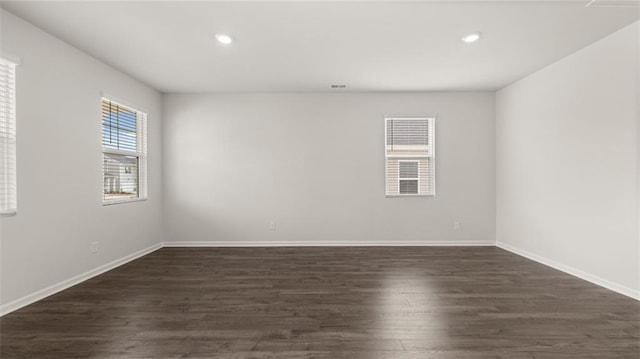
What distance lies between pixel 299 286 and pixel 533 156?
363 cm

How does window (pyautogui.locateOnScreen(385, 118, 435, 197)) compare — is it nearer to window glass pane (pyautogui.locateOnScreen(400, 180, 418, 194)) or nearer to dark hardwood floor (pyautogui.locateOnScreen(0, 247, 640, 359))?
window glass pane (pyautogui.locateOnScreen(400, 180, 418, 194))

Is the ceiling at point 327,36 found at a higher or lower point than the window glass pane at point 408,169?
higher

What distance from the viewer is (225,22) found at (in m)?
2.62

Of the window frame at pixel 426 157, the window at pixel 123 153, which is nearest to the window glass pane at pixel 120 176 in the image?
the window at pixel 123 153

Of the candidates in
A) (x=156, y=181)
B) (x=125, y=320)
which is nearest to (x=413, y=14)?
(x=125, y=320)

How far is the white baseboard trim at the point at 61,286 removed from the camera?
244 centimetres

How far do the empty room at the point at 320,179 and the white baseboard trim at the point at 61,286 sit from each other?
0.06 feet

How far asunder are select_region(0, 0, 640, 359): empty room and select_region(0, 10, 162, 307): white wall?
2 centimetres

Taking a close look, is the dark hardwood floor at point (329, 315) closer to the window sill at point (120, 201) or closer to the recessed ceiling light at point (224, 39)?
the window sill at point (120, 201)

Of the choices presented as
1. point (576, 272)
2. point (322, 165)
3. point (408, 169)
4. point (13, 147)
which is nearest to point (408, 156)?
point (408, 169)

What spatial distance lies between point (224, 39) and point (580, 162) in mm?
4139

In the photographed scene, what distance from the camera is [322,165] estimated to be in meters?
4.81

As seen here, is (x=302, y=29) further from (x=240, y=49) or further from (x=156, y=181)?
(x=156, y=181)

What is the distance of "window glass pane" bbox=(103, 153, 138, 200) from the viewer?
3.73 metres
